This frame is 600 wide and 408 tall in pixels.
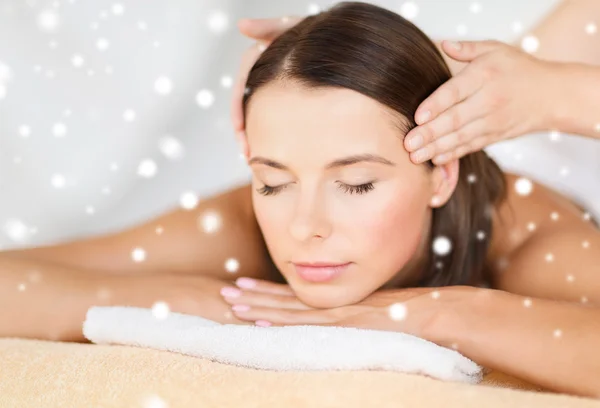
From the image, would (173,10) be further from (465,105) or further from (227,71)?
(465,105)

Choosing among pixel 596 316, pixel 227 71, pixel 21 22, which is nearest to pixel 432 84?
pixel 596 316

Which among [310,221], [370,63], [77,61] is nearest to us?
[310,221]

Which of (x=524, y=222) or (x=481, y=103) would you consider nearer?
(x=481, y=103)

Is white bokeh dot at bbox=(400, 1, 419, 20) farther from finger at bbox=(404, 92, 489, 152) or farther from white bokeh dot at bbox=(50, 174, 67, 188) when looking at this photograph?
finger at bbox=(404, 92, 489, 152)

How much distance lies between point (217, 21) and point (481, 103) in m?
1.79

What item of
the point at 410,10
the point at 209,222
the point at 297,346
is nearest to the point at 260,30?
the point at 209,222

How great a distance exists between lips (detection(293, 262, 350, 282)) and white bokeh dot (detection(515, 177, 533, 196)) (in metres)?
0.68

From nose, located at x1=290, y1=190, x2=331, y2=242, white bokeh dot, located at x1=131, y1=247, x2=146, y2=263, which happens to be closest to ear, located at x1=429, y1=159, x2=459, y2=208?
nose, located at x1=290, y1=190, x2=331, y2=242

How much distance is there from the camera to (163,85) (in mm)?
2988

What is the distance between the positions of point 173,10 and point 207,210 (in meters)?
1.39

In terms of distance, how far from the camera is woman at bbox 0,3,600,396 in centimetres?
143

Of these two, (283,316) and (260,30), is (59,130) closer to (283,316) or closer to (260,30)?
(260,30)

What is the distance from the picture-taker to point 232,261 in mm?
1983

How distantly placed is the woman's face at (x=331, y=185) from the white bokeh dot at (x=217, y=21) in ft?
5.15
